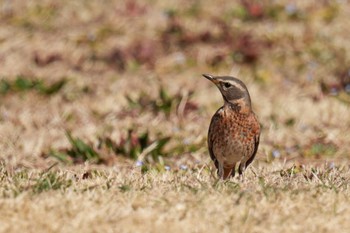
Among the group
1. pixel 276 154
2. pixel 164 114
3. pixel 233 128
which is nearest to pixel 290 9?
pixel 164 114

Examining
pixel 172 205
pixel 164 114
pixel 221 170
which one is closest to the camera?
pixel 172 205

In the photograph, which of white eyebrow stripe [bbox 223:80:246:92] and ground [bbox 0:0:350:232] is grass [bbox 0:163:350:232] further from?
white eyebrow stripe [bbox 223:80:246:92]

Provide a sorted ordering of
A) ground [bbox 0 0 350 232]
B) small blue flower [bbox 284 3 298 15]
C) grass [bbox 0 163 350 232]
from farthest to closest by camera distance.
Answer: small blue flower [bbox 284 3 298 15], ground [bbox 0 0 350 232], grass [bbox 0 163 350 232]

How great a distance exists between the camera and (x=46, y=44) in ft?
47.0

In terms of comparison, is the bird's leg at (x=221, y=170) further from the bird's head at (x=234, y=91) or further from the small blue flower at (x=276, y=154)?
the small blue flower at (x=276, y=154)

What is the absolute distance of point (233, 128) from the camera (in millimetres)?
8008

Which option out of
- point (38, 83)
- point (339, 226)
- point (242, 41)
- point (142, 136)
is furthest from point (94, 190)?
point (242, 41)

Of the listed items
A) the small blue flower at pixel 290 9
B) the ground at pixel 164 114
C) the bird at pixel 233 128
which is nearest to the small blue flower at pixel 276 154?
the ground at pixel 164 114

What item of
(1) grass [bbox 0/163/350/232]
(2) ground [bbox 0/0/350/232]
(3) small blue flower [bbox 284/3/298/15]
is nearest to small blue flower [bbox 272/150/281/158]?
(2) ground [bbox 0/0/350/232]

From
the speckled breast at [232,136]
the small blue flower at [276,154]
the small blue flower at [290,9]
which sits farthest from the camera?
the small blue flower at [290,9]

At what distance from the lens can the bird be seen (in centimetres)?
798

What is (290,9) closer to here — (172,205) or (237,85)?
(237,85)

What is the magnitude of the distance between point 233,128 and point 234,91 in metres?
0.34

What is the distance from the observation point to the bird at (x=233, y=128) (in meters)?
7.98
